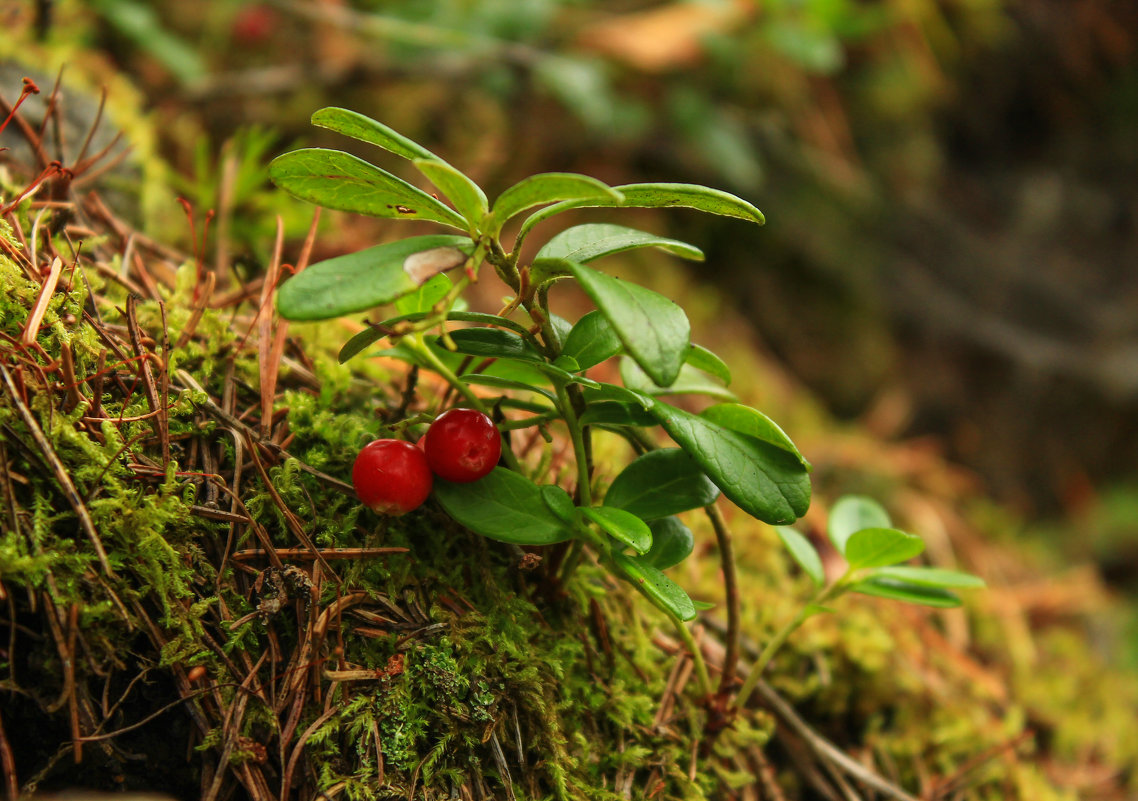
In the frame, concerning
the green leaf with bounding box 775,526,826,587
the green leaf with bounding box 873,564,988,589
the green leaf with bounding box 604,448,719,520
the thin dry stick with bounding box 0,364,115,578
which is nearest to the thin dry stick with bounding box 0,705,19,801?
the thin dry stick with bounding box 0,364,115,578

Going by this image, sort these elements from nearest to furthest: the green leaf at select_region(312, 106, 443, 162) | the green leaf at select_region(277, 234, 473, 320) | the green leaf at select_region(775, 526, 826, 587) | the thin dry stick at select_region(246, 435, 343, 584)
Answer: the green leaf at select_region(277, 234, 473, 320) < the green leaf at select_region(312, 106, 443, 162) < the thin dry stick at select_region(246, 435, 343, 584) < the green leaf at select_region(775, 526, 826, 587)

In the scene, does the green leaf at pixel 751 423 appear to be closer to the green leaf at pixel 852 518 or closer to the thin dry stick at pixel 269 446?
the green leaf at pixel 852 518

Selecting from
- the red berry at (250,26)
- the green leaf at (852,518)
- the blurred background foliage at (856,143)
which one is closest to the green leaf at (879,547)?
the green leaf at (852,518)

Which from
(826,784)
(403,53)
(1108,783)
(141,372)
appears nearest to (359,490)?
(141,372)

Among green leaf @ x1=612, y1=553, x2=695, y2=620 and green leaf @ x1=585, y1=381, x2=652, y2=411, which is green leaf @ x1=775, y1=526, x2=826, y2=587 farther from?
green leaf @ x1=585, y1=381, x2=652, y2=411

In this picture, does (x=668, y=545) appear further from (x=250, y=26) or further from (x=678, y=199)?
(x=250, y=26)

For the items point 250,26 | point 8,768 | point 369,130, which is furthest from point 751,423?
point 250,26

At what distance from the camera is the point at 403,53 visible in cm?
346

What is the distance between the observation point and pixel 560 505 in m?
1.19

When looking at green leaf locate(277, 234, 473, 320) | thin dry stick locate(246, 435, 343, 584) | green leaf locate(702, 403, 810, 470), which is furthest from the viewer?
thin dry stick locate(246, 435, 343, 584)

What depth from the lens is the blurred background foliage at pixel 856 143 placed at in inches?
138

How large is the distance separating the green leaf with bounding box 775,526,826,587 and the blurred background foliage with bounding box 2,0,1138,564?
2470 millimetres

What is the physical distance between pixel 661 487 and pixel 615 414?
0.16m

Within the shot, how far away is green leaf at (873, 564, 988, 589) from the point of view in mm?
1418
